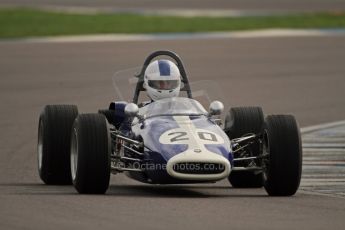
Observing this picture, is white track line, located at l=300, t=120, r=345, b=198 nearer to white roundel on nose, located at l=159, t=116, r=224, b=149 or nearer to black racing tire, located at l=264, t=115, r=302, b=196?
black racing tire, located at l=264, t=115, r=302, b=196

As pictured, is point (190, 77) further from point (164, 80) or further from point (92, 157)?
point (92, 157)

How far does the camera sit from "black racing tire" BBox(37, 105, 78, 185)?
53.2ft

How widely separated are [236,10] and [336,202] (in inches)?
1778

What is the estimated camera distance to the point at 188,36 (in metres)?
44.1

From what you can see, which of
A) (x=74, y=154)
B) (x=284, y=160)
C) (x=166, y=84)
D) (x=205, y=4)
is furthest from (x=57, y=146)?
(x=205, y=4)

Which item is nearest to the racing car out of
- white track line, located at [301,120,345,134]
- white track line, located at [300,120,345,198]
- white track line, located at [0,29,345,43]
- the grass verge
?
white track line, located at [300,120,345,198]

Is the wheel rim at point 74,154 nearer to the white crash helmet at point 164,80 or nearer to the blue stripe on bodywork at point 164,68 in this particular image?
the white crash helmet at point 164,80

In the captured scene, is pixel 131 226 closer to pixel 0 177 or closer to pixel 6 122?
pixel 0 177

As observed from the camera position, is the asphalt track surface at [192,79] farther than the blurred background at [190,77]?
No

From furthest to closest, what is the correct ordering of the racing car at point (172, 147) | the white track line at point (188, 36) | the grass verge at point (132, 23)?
the grass verge at point (132, 23) < the white track line at point (188, 36) < the racing car at point (172, 147)

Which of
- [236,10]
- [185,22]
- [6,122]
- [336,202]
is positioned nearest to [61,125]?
[336,202]

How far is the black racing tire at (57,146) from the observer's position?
1620cm

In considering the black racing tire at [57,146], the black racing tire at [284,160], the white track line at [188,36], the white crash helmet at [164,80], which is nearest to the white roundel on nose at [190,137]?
the black racing tire at [284,160]

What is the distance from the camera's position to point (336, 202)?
46.0 ft
